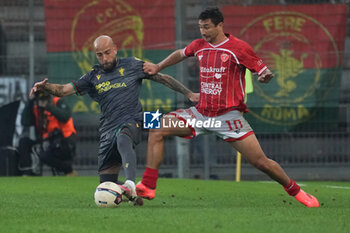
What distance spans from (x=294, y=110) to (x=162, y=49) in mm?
2333

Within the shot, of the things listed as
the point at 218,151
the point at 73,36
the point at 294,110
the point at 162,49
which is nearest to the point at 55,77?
the point at 73,36

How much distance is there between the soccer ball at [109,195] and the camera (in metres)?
8.24

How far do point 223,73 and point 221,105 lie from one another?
30cm

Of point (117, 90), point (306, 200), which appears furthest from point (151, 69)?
point (306, 200)

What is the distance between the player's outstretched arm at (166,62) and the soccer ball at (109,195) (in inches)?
57.5

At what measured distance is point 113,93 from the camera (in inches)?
361

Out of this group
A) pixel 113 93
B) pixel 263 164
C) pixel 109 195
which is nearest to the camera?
pixel 109 195

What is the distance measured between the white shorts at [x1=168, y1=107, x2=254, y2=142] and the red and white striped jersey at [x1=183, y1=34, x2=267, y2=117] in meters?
0.06

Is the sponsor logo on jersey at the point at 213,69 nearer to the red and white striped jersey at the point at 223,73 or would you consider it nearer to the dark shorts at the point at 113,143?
the red and white striped jersey at the point at 223,73

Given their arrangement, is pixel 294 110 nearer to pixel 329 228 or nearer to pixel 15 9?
pixel 15 9

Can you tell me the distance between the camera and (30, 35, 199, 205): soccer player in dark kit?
9.03 metres

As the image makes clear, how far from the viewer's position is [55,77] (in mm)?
14508

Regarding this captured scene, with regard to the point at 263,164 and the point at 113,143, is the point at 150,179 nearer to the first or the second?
the point at 113,143

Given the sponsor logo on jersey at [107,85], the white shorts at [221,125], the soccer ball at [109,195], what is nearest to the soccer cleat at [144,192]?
the soccer ball at [109,195]
